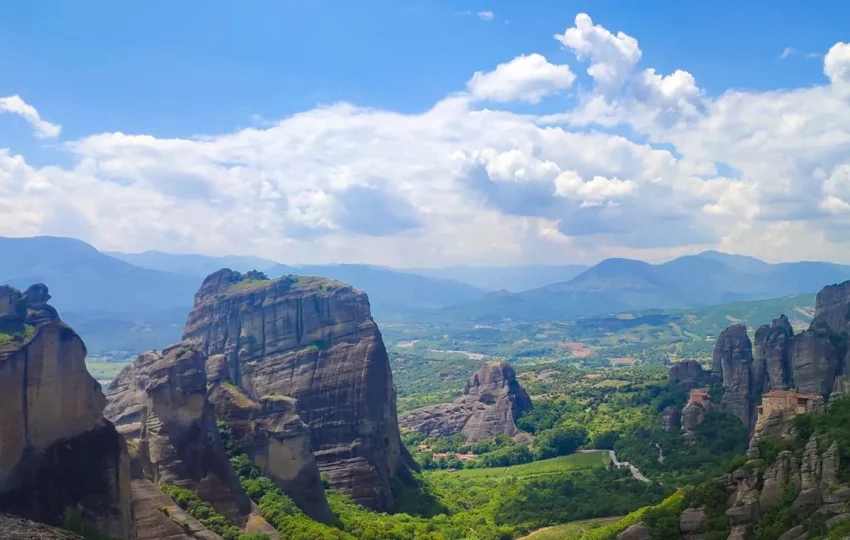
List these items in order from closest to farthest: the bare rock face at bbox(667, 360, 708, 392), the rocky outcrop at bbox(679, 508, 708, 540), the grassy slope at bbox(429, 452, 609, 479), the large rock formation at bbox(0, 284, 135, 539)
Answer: the large rock formation at bbox(0, 284, 135, 539) → the rocky outcrop at bbox(679, 508, 708, 540) → the grassy slope at bbox(429, 452, 609, 479) → the bare rock face at bbox(667, 360, 708, 392)

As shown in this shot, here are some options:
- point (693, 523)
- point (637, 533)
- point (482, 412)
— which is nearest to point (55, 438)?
point (637, 533)

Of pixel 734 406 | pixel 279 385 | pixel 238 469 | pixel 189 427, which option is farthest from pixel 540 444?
pixel 189 427

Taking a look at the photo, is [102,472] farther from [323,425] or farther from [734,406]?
[734,406]

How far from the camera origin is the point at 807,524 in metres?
36.7

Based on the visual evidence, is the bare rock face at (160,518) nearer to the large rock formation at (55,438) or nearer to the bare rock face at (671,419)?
the large rock formation at (55,438)

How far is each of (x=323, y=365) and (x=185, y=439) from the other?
28304 mm

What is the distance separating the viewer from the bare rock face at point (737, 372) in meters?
82.4

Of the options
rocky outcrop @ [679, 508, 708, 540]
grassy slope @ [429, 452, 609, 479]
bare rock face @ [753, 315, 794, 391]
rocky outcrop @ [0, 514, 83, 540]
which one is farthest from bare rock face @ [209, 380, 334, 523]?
bare rock face @ [753, 315, 794, 391]

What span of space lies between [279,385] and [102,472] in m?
38.7

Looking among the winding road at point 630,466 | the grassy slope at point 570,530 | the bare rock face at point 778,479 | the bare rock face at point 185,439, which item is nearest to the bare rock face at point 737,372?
the winding road at point 630,466

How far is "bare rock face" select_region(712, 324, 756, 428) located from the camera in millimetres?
82375

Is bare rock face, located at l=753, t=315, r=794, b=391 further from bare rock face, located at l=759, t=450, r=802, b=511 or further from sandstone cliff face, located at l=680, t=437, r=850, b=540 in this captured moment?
bare rock face, located at l=759, t=450, r=802, b=511

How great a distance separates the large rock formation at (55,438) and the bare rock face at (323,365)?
25.7 metres

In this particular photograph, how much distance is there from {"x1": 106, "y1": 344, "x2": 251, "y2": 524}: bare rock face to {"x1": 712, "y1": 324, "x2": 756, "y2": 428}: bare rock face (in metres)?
54.8
